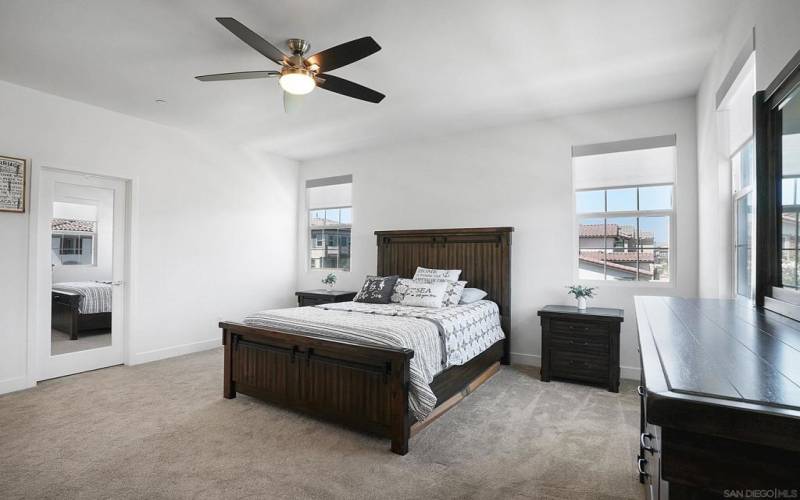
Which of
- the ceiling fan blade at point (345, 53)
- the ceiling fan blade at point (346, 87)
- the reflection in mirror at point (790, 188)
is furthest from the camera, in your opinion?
the ceiling fan blade at point (346, 87)

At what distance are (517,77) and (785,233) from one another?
2422mm

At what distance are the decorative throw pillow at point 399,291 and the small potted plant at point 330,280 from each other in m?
1.64

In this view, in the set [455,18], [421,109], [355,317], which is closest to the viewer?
[455,18]

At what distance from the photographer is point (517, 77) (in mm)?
3521

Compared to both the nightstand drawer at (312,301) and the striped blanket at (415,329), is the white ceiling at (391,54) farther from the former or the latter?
the nightstand drawer at (312,301)

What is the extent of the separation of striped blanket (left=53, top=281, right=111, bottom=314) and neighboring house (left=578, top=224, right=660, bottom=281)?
16.8ft

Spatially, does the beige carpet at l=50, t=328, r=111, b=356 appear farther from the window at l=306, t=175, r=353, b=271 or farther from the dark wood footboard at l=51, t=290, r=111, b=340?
the window at l=306, t=175, r=353, b=271

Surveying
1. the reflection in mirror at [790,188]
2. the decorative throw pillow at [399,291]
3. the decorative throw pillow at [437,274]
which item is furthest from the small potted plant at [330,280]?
the reflection in mirror at [790,188]

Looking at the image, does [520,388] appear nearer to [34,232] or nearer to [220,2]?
[220,2]

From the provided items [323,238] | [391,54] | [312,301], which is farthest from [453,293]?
[323,238]

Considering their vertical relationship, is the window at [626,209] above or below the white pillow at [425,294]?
above

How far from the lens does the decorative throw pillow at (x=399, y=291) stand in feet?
14.1

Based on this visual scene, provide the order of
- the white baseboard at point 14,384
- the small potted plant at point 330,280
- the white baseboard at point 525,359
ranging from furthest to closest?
the small potted plant at point 330,280
the white baseboard at point 525,359
the white baseboard at point 14,384

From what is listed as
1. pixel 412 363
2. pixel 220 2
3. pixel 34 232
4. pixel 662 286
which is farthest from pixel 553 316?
pixel 34 232
